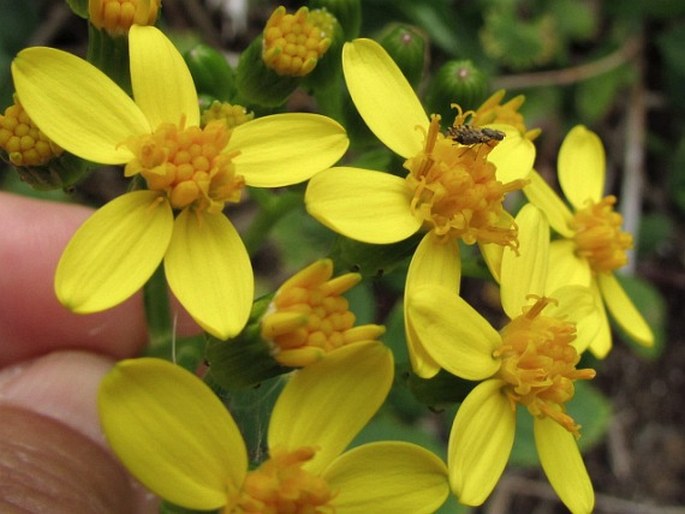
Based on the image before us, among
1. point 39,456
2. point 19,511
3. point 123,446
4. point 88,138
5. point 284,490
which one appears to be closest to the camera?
point 123,446

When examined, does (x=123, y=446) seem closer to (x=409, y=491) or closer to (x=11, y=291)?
(x=409, y=491)

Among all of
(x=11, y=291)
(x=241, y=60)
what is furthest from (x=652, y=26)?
(x=11, y=291)

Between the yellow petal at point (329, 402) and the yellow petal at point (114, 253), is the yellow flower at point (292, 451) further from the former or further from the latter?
the yellow petal at point (114, 253)

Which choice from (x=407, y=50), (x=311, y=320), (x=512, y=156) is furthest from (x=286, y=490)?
(x=407, y=50)

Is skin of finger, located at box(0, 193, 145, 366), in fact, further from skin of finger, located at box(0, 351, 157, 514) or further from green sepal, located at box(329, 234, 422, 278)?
green sepal, located at box(329, 234, 422, 278)

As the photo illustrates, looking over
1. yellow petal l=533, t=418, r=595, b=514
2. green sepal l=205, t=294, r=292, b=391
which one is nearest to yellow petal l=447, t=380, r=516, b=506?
yellow petal l=533, t=418, r=595, b=514

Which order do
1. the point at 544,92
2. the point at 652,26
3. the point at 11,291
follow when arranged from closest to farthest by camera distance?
the point at 11,291, the point at 544,92, the point at 652,26
